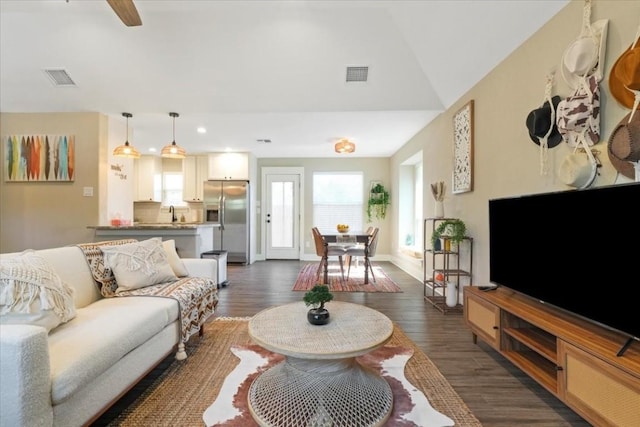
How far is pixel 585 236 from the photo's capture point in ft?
5.15

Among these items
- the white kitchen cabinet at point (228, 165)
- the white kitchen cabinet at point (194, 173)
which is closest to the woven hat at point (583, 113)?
the white kitchen cabinet at point (228, 165)

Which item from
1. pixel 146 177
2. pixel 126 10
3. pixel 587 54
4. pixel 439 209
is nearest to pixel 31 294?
pixel 126 10

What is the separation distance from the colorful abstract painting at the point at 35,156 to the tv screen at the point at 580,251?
5227 mm

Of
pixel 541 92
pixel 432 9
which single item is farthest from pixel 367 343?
pixel 432 9

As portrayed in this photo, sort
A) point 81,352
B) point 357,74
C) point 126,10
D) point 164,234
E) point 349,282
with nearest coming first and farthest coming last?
1. point 81,352
2. point 126,10
3. point 357,74
4. point 164,234
5. point 349,282

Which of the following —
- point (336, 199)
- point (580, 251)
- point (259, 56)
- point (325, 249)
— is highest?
point (259, 56)

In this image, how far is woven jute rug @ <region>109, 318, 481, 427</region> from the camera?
1.54 m

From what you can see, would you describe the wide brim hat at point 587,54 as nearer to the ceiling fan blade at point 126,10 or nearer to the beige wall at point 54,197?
the ceiling fan blade at point 126,10

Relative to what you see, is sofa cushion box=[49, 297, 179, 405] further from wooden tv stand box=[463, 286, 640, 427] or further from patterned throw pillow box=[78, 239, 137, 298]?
wooden tv stand box=[463, 286, 640, 427]

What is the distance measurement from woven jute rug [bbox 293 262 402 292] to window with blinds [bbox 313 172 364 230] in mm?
1558

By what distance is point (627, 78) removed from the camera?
144 cm

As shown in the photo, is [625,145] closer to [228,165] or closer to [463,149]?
[463,149]

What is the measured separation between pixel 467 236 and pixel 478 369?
1507 millimetres

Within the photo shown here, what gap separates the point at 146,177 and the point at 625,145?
741cm
